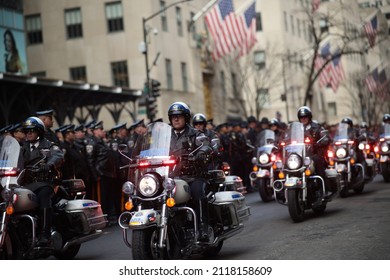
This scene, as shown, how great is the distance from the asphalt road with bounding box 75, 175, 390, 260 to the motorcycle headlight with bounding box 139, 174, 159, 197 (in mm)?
927

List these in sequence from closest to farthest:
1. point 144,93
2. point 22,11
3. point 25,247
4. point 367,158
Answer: point 25,247 < point 22,11 < point 367,158 < point 144,93

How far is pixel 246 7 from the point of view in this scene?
14.1m

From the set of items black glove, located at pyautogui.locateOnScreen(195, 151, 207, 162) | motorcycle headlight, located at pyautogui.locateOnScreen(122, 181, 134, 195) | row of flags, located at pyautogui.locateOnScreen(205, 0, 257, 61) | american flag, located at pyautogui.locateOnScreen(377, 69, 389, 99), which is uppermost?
row of flags, located at pyautogui.locateOnScreen(205, 0, 257, 61)

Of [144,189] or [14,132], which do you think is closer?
[144,189]

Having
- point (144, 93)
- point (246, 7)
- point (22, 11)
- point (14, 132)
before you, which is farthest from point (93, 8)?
point (144, 93)

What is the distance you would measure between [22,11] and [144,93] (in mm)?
10246

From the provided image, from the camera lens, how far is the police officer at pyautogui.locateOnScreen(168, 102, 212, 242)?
7805 mm

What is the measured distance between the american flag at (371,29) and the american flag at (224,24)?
13.0 feet

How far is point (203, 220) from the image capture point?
7848 millimetres

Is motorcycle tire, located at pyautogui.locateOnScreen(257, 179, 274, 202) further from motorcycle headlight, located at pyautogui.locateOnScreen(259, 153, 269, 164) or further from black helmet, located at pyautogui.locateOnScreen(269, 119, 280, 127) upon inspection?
black helmet, located at pyautogui.locateOnScreen(269, 119, 280, 127)

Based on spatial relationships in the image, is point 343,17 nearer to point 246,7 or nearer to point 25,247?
point 246,7

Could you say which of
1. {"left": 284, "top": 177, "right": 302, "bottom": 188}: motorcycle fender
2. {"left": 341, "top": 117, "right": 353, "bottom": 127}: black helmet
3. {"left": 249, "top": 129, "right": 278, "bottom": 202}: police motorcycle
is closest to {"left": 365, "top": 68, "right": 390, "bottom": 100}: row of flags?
{"left": 341, "top": 117, "right": 353, "bottom": 127}: black helmet

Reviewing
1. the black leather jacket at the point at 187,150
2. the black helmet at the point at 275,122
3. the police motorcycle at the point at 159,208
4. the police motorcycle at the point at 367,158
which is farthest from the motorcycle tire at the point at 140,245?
the police motorcycle at the point at 367,158

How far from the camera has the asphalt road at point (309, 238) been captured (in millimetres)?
7762
